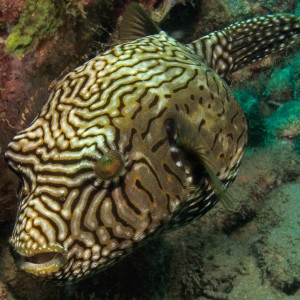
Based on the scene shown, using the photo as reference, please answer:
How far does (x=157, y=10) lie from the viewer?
19.3 ft

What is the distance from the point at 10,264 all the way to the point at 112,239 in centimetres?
204

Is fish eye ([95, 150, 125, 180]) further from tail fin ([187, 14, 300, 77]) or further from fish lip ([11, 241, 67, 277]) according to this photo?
tail fin ([187, 14, 300, 77])

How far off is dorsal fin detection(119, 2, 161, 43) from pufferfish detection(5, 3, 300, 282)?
2.58 ft

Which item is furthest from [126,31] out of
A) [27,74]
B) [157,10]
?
[157,10]

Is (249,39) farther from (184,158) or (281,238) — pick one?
(281,238)

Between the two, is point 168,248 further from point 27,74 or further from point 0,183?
point 27,74

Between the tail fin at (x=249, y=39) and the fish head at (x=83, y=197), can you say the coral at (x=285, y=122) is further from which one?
the fish head at (x=83, y=197)

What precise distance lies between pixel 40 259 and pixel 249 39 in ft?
11.8

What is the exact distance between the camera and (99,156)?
8.56ft

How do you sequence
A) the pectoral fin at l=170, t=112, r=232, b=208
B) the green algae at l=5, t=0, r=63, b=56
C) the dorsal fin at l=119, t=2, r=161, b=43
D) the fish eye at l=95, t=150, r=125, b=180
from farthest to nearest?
the dorsal fin at l=119, t=2, r=161, b=43 < the green algae at l=5, t=0, r=63, b=56 < the pectoral fin at l=170, t=112, r=232, b=208 < the fish eye at l=95, t=150, r=125, b=180

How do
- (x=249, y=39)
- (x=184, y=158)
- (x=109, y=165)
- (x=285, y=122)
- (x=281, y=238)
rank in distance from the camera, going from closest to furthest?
(x=109, y=165), (x=184, y=158), (x=249, y=39), (x=281, y=238), (x=285, y=122)

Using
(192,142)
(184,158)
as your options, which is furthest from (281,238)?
(192,142)

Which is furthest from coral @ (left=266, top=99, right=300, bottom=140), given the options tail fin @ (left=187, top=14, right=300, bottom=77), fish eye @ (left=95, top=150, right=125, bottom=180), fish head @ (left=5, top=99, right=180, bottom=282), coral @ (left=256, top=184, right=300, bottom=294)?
fish eye @ (left=95, top=150, right=125, bottom=180)

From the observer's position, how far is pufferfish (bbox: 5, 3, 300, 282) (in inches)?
102
